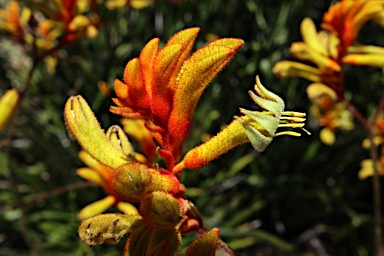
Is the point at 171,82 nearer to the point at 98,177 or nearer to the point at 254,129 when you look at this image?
the point at 254,129

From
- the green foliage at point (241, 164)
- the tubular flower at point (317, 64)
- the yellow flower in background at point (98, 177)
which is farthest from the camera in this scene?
the green foliage at point (241, 164)

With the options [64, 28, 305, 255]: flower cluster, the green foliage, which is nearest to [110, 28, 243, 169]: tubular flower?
[64, 28, 305, 255]: flower cluster

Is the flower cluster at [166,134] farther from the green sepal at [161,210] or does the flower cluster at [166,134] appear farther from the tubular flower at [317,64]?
the tubular flower at [317,64]

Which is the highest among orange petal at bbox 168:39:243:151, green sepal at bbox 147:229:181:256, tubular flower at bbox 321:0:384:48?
tubular flower at bbox 321:0:384:48

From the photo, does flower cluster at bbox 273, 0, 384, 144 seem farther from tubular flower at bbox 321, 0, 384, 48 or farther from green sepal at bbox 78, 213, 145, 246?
green sepal at bbox 78, 213, 145, 246

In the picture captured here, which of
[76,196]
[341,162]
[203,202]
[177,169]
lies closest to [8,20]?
[76,196]

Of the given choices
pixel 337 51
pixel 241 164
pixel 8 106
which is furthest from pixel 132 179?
pixel 241 164

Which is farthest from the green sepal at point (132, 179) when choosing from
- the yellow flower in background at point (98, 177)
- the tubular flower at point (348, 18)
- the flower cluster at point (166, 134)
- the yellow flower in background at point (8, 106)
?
the tubular flower at point (348, 18)
